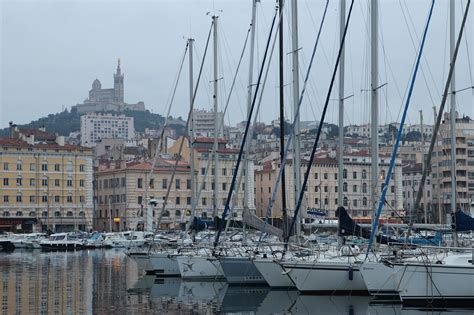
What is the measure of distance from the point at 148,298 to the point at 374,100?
40.1 ft

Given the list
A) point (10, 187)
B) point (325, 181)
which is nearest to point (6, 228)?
point (10, 187)

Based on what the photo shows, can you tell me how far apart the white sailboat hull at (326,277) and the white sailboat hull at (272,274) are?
2846 mm

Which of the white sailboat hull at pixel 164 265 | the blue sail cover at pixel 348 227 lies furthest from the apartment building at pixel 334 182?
the blue sail cover at pixel 348 227

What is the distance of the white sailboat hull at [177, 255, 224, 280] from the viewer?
44.3 meters

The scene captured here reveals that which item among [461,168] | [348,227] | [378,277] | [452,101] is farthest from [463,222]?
[461,168]

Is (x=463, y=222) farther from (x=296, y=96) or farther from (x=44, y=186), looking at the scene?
(x=44, y=186)

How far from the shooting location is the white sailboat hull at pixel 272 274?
3878 cm

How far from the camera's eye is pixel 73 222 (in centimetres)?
11244

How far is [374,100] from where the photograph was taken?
34.0 meters

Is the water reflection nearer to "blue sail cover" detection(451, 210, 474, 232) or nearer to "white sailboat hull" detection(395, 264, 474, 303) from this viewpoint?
"white sailboat hull" detection(395, 264, 474, 303)

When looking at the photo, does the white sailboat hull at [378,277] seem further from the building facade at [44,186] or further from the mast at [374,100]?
the building facade at [44,186]

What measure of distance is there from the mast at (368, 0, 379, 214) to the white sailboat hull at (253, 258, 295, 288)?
659cm

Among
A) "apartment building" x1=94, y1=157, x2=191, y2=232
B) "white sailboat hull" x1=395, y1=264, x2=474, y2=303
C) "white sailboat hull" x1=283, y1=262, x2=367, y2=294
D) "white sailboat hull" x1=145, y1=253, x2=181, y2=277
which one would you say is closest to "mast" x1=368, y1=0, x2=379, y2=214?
"white sailboat hull" x1=283, y1=262, x2=367, y2=294

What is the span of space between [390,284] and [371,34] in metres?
9.44
